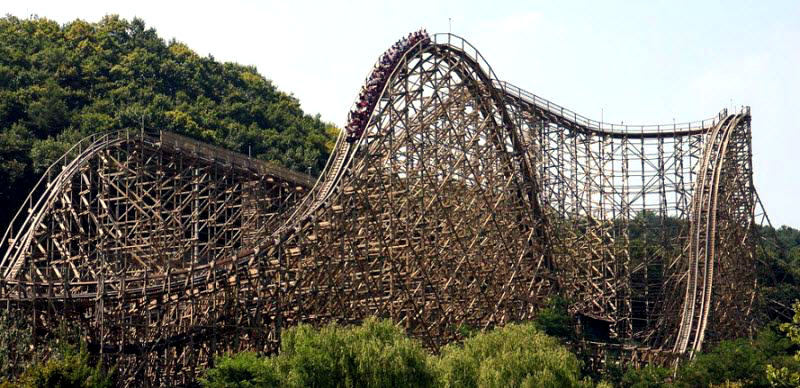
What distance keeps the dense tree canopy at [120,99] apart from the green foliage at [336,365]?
22.9 m

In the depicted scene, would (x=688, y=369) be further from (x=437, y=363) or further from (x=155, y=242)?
(x=155, y=242)

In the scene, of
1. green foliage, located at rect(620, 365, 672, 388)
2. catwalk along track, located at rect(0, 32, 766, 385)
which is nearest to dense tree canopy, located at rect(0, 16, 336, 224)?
catwalk along track, located at rect(0, 32, 766, 385)

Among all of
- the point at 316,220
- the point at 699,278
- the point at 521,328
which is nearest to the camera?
the point at 521,328

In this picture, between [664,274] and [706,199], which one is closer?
[706,199]

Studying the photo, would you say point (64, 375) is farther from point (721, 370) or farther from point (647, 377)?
point (721, 370)

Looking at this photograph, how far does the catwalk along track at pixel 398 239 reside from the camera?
98.8ft

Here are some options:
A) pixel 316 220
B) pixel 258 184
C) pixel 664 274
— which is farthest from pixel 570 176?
pixel 316 220

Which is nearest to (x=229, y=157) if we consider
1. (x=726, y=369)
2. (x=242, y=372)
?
(x=242, y=372)

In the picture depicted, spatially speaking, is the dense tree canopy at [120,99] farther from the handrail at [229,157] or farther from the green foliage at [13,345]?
the green foliage at [13,345]

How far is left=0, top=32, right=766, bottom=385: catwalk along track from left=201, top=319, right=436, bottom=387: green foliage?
429 cm

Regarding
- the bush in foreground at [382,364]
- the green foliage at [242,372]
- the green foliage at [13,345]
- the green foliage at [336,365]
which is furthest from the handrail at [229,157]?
the green foliage at [336,365]

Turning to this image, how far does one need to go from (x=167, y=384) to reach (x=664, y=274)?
1959 centimetres

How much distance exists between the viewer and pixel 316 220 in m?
31.2

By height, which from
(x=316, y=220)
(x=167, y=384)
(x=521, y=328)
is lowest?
(x=167, y=384)
